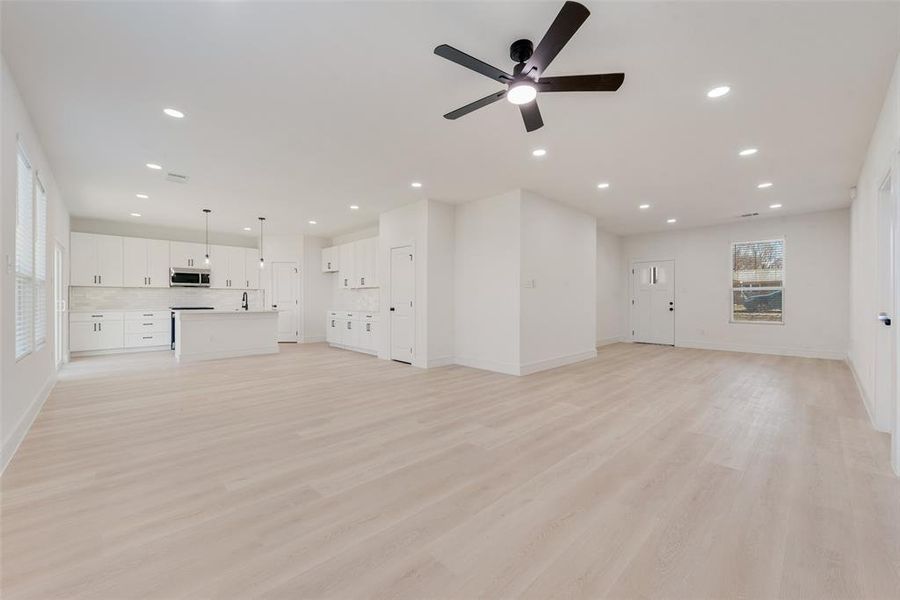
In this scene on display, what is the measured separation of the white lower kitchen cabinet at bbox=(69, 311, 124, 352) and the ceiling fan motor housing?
906 cm

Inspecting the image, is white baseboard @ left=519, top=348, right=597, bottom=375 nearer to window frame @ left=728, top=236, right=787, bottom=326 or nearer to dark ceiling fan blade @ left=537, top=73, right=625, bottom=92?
window frame @ left=728, top=236, right=787, bottom=326

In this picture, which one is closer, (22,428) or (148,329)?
(22,428)

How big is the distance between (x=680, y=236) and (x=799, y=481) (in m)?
7.43

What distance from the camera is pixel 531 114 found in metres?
2.61

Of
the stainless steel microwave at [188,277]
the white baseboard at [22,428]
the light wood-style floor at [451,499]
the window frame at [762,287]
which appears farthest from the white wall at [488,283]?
the stainless steel microwave at [188,277]

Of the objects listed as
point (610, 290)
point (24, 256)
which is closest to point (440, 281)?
point (24, 256)

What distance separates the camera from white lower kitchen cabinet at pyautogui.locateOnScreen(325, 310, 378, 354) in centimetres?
739

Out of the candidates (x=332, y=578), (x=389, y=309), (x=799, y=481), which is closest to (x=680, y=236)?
(x=389, y=309)

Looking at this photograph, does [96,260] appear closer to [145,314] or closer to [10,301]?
[145,314]

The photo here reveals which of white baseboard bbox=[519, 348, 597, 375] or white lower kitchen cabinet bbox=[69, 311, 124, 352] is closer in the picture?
white baseboard bbox=[519, 348, 597, 375]

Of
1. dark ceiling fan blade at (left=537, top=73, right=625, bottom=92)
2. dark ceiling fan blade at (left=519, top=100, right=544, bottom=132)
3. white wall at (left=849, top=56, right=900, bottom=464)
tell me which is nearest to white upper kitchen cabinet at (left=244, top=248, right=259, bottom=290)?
dark ceiling fan blade at (left=519, top=100, right=544, bottom=132)

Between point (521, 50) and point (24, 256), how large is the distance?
4.52m

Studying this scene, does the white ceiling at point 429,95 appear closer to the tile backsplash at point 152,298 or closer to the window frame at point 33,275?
the window frame at point 33,275

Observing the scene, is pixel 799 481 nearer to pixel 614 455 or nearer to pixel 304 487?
pixel 614 455
